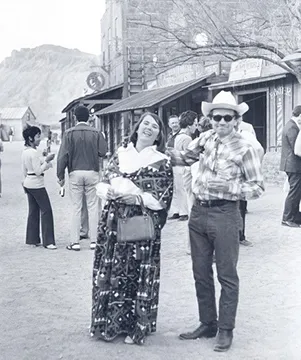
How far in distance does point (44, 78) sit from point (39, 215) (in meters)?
167

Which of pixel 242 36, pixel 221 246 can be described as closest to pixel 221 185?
pixel 221 246

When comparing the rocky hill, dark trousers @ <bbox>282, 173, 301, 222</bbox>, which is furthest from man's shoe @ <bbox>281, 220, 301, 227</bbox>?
the rocky hill

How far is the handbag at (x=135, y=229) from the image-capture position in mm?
4328

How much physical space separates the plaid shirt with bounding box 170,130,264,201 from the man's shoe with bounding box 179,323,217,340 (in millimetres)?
965

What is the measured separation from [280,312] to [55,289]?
2.17 m

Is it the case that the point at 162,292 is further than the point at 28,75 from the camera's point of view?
No

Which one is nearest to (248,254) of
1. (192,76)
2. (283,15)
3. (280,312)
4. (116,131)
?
(280,312)

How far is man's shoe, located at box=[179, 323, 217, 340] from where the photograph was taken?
14.8 ft

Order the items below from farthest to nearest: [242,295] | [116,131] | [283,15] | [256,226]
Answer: [116,131]
[283,15]
[256,226]
[242,295]

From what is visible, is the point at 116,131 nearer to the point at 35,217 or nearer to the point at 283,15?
the point at 283,15

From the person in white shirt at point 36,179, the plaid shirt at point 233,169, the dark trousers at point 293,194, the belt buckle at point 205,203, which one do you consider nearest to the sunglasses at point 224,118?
the plaid shirt at point 233,169

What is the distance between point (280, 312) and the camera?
5.20m

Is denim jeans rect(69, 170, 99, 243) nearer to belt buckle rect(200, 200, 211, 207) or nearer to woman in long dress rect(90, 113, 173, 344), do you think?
woman in long dress rect(90, 113, 173, 344)

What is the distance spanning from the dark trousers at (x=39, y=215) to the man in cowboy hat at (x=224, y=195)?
161 inches
